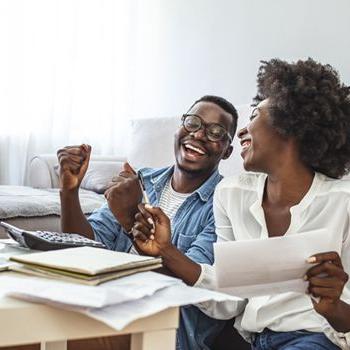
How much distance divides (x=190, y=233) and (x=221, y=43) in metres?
1.77

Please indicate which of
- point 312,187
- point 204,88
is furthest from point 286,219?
point 204,88

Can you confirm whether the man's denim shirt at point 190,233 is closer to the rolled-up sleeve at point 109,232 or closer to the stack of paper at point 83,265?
the rolled-up sleeve at point 109,232

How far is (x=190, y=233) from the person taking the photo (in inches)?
50.0

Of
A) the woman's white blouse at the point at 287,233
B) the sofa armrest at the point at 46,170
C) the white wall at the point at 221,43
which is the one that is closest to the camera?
the woman's white blouse at the point at 287,233

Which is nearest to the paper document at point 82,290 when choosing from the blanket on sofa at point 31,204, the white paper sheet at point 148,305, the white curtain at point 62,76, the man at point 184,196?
the white paper sheet at point 148,305

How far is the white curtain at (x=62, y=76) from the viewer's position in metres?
3.29

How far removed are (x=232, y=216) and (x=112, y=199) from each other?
0.78 feet

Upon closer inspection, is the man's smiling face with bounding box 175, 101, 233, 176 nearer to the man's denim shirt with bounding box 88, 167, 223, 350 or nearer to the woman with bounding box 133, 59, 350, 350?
the man's denim shirt with bounding box 88, 167, 223, 350

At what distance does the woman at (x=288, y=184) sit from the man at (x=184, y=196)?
60mm

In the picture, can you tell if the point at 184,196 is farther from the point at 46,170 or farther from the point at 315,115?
the point at 46,170

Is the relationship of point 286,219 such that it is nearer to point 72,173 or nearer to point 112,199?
point 112,199

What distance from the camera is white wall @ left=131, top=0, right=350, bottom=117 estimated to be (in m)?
2.32

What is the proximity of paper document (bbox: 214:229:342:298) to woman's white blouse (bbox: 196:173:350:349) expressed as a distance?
0.52 feet

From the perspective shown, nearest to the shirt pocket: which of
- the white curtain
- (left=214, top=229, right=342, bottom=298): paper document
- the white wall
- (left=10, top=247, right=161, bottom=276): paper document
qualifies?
(left=214, top=229, right=342, bottom=298): paper document
